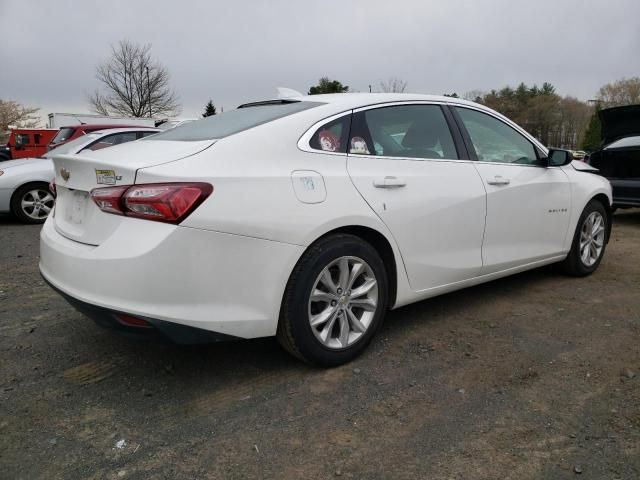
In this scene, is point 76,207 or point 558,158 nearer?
point 76,207

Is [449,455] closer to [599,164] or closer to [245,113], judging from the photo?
[245,113]

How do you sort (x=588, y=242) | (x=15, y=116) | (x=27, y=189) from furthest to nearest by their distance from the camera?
(x=15, y=116) → (x=27, y=189) → (x=588, y=242)

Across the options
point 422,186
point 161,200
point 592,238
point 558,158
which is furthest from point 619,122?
point 161,200

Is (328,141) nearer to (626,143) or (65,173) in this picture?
(65,173)

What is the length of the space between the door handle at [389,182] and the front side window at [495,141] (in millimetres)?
884

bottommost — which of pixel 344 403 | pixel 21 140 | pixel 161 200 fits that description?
pixel 344 403

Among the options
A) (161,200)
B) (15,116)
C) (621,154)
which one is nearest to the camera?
(161,200)

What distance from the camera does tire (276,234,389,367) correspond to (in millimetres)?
2641

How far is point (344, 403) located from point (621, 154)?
7084 mm

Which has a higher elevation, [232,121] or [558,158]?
[232,121]

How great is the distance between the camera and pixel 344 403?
2557 millimetres

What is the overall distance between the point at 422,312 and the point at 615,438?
1706 mm

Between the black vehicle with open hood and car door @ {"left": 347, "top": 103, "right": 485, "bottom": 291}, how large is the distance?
17.2 ft

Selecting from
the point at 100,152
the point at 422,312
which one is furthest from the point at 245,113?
the point at 422,312
